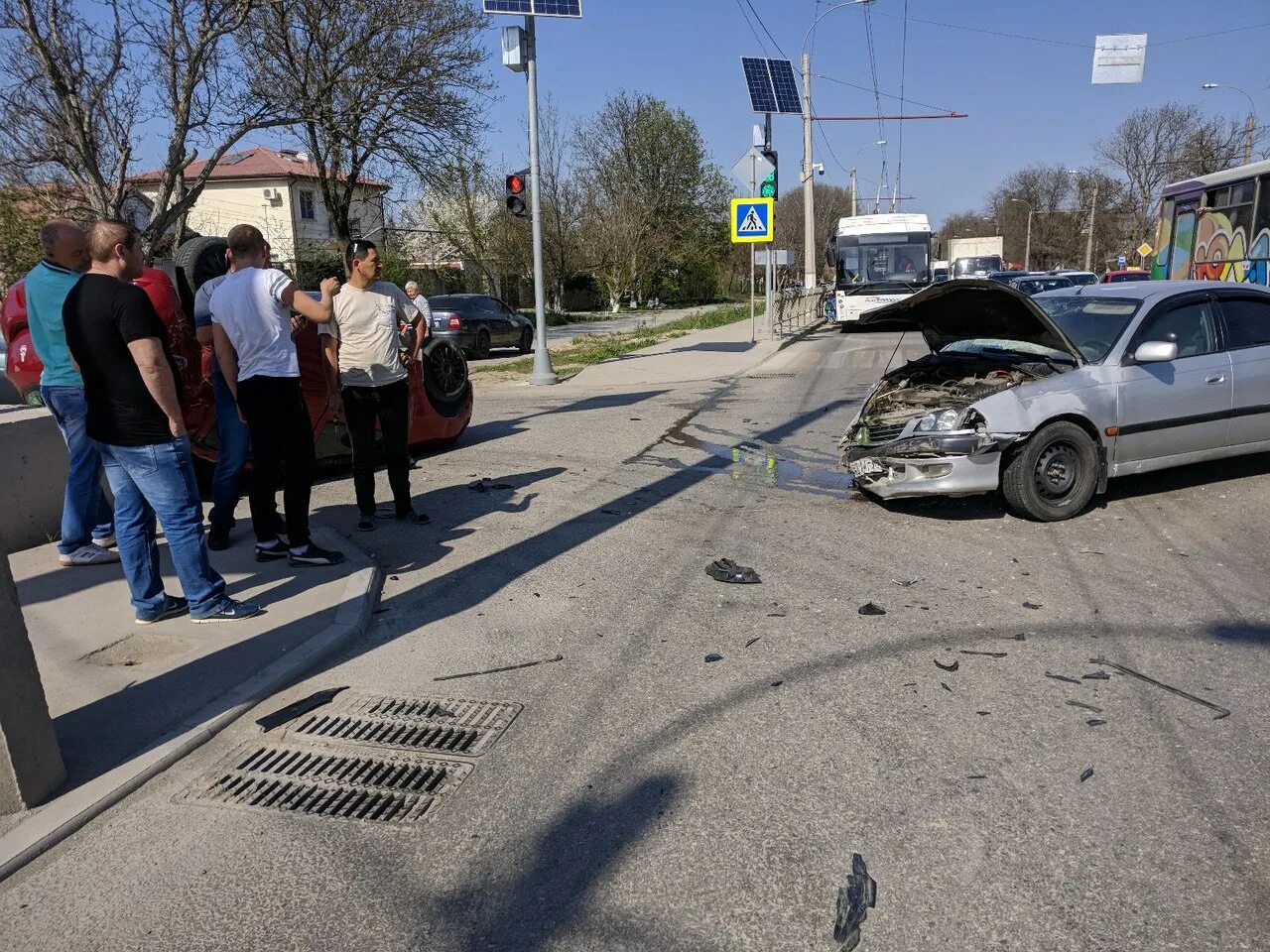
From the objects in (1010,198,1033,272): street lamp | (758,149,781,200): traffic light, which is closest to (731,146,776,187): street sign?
(758,149,781,200): traffic light

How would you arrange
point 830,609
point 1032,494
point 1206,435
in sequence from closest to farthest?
point 830,609 < point 1032,494 < point 1206,435

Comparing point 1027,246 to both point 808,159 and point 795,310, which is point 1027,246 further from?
point 795,310

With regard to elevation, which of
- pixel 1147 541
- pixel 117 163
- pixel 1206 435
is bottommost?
pixel 1147 541

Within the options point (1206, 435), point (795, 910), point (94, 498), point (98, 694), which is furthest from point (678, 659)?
point (1206, 435)

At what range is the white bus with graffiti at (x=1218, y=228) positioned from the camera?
14313mm

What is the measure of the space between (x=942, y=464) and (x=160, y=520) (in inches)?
192

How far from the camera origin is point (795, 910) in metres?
2.61

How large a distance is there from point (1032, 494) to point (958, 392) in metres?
0.93

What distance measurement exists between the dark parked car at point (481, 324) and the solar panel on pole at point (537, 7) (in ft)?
26.8

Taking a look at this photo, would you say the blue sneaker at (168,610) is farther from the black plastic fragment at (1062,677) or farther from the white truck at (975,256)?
the white truck at (975,256)

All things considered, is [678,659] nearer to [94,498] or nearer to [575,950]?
[575,950]

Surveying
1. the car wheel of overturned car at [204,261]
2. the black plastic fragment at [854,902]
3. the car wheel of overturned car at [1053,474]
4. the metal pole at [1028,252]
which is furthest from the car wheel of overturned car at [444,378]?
the metal pole at [1028,252]

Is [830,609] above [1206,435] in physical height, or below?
below

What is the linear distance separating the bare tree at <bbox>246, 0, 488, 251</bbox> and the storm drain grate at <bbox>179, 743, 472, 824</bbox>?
17235 mm
